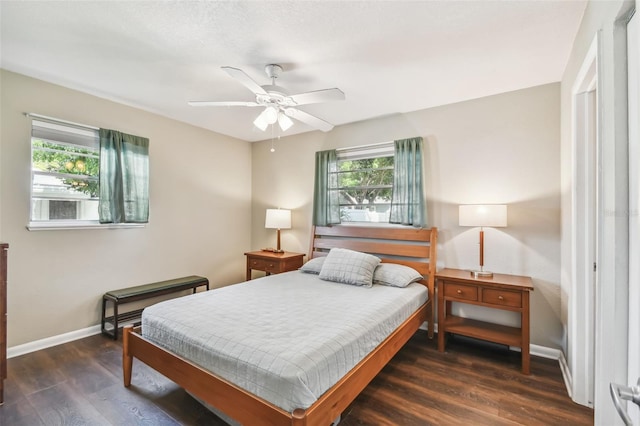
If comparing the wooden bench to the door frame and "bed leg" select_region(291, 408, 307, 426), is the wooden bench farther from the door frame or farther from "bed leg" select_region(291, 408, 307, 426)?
the door frame

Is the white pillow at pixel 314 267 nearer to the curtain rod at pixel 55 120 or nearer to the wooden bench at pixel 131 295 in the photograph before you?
the wooden bench at pixel 131 295

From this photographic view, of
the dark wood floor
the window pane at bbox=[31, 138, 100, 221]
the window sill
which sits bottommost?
the dark wood floor

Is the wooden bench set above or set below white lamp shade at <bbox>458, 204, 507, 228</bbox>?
below

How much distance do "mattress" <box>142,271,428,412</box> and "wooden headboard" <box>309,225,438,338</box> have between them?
56 cm

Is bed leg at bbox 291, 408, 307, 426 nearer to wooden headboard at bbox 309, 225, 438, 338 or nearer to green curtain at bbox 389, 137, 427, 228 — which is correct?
wooden headboard at bbox 309, 225, 438, 338

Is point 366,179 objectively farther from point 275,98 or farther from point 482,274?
point 275,98

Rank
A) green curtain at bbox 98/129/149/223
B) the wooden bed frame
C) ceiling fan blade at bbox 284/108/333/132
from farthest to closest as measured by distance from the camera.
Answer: green curtain at bbox 98/129/149/223, ceiling fan blade at bbox 284/108/333/132, the wooden bed frame

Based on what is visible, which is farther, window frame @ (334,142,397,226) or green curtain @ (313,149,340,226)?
green curtain @ (313,149,340,226)

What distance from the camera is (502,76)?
8.68 ft

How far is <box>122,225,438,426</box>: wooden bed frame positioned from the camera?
4.71 feet

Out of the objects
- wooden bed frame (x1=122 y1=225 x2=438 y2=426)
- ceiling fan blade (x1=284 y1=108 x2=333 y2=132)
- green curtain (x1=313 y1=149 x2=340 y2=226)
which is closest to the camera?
Answer: wooden bed frame (x1=122 y1=225 x2=438 y2=426)

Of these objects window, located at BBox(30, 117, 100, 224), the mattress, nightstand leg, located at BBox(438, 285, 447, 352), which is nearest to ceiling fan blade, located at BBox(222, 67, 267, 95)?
the mattress

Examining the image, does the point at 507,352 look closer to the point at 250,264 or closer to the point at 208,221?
the point at 250,264

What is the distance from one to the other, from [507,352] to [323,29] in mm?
3308
